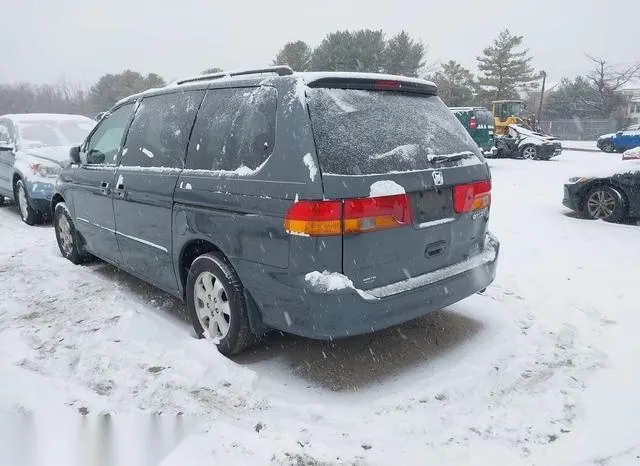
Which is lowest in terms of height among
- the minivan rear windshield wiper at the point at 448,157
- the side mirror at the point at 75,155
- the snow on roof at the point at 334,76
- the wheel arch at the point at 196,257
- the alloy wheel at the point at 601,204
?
the alloy wheel at the point at 601,204

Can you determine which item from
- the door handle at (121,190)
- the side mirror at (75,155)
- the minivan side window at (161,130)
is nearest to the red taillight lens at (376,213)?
the minivan side window at (161,130)

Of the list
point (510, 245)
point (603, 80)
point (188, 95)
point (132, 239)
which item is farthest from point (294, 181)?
point (603, 80)

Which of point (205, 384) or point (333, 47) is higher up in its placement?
point (333, 47)

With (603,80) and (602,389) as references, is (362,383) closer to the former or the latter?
(602,389)

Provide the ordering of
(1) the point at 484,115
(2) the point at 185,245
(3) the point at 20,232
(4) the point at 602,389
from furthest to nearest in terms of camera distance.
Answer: (1) the point at 484,115 < (3) the point at 20,232 < (2) the point at 185,245 < (4) the point at 602,389

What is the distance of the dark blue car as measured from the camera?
24.2m

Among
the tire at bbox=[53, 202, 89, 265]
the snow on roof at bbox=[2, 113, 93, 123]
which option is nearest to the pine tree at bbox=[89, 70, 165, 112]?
the snow on roof at bbox=[2, 113, 93, 123]

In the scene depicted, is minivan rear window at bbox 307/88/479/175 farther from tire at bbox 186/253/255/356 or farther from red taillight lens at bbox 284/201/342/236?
tire at bbox 186/253/255/356

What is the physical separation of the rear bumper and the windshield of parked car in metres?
7.33

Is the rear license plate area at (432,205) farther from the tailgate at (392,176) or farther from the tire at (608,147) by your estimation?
the tire at (608,147)

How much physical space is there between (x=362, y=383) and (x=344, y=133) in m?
1.55

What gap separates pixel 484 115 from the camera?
60.7 ft

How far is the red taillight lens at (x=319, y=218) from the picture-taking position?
268cm

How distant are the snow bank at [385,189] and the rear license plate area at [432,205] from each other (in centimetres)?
15
